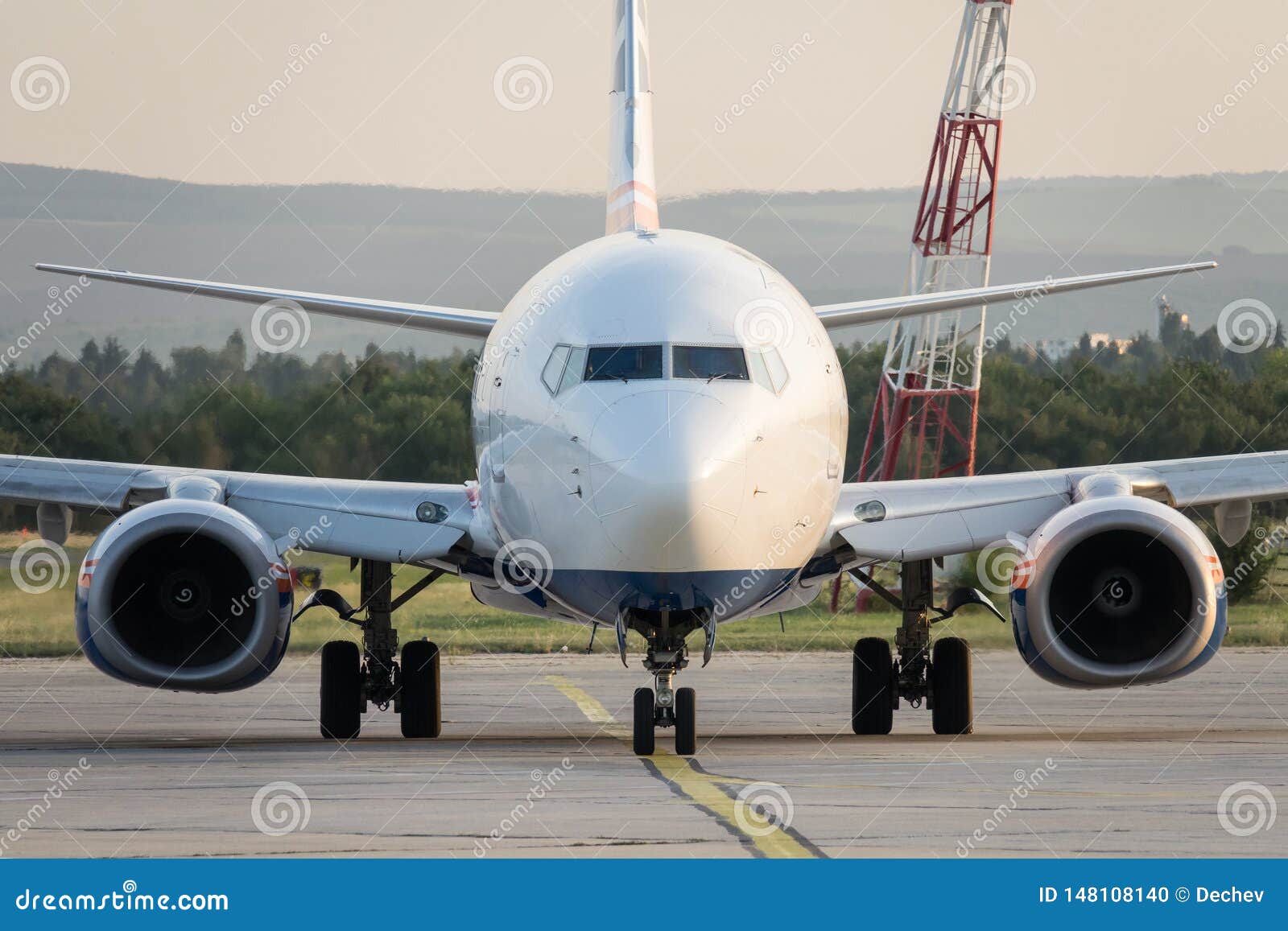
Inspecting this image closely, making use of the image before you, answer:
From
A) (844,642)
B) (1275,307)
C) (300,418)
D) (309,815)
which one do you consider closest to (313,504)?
(309,815)

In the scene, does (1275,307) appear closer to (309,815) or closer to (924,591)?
(924,591)

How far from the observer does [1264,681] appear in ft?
76.8

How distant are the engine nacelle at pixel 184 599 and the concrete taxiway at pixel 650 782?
0.66 m

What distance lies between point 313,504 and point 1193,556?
23.1 ft

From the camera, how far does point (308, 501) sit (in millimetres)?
16094

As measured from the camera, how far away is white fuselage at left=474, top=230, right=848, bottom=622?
11.8 metres

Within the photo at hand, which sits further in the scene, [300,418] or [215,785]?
[300,418]

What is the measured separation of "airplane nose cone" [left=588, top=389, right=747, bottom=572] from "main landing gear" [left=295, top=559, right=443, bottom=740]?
508cm

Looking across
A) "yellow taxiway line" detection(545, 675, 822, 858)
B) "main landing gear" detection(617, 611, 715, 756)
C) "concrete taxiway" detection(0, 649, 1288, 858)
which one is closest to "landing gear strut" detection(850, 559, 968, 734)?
"concrete taxiway" detection(0, 649, 1288, 858)

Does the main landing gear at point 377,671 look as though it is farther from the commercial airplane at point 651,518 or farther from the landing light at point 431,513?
the landing light at point 431,513

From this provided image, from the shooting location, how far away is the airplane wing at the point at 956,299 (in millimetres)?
15320

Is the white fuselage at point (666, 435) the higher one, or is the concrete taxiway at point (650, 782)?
the white fuselage at point (666, 435)

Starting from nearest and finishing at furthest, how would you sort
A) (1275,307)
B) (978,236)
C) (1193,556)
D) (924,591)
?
(1193,556)
(924,591)
(978,236)
(1275,307)

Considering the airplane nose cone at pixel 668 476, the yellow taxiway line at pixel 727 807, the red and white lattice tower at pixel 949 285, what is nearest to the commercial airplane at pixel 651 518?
the airplane nose cone at pixel 668 476
